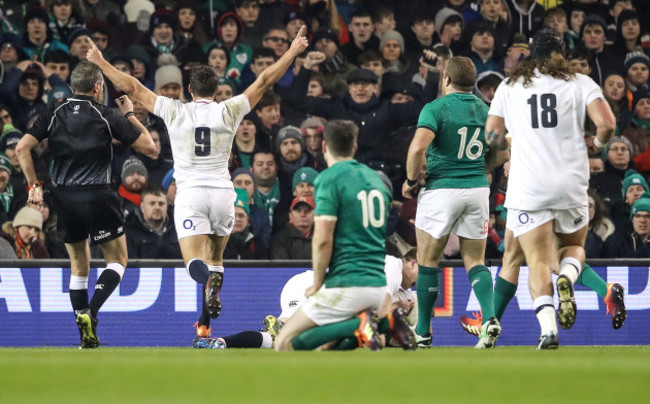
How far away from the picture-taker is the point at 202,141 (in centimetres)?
998

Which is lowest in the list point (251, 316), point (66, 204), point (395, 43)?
point (251, 316)

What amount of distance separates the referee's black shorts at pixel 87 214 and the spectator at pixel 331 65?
5.43m

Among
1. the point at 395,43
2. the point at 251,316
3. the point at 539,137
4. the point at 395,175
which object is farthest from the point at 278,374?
the point at 395,43

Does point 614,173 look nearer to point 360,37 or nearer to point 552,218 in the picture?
point 360,37

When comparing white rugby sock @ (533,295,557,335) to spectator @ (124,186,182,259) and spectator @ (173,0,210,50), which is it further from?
spectator @ (173,0,210,50)

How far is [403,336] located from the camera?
26.9ft

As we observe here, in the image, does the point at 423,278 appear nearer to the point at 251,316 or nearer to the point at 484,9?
the point at 251,316

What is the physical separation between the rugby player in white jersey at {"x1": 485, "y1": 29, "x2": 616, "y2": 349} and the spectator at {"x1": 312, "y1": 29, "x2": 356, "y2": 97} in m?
6.66

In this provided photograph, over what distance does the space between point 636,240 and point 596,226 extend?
468mm

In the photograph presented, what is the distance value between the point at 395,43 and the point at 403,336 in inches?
300

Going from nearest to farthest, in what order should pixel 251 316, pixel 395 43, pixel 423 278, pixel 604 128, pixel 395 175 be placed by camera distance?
pixel 604 128 → pixel 423 278 → pixel 251 316 → pixel 395 175 → pixel 395 43

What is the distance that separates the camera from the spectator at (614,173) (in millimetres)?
13898

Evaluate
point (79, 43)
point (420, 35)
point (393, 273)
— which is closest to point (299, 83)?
point (420, 35)

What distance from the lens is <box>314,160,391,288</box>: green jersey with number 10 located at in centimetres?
792
